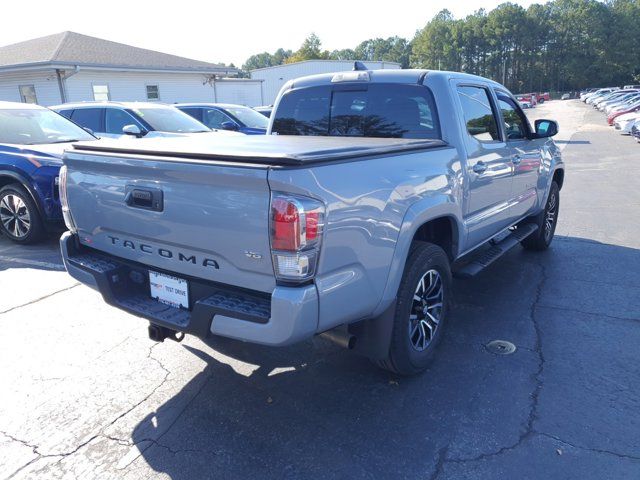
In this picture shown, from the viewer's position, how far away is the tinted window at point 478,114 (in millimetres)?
3973

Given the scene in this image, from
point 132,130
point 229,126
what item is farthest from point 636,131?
point 132,130

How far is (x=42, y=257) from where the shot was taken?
6.05 meters

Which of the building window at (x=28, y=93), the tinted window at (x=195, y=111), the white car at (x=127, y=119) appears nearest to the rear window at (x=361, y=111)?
the white car at (x=127, y=119)

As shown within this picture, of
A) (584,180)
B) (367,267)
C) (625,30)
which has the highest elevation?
(625,30)

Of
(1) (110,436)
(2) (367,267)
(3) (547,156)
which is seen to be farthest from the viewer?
(3) (547,156)

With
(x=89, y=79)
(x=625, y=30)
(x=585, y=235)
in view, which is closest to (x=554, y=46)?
(x=625, y=30)

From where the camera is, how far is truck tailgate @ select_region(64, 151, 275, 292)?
2.37 m

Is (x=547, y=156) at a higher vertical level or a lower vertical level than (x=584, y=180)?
higher

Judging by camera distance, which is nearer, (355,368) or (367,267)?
(367,267)

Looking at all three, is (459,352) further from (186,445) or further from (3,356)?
(3,356)

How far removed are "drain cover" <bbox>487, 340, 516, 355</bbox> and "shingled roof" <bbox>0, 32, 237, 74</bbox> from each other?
20.7 meters

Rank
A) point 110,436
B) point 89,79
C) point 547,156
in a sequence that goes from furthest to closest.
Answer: point 89,79 < point 547,156 < point 110,436

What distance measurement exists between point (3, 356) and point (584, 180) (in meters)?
12.0

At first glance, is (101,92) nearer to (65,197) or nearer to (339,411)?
(65,197)
